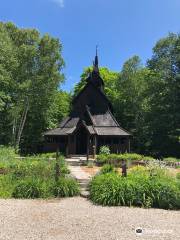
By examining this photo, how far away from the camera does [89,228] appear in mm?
8164

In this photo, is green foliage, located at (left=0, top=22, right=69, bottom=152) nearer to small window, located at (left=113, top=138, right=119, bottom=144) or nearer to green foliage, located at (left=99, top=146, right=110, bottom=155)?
small window, located at (left=113, top=138, right=119, bottom=144)

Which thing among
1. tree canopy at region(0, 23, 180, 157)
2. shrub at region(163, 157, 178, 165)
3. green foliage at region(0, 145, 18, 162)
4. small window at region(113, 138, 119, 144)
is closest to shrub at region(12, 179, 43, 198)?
green foliage at region(0, 145, 18, 162)

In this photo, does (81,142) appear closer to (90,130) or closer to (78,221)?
(90,130)

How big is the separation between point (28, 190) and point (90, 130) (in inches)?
748

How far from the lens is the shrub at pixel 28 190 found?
11.8 metres

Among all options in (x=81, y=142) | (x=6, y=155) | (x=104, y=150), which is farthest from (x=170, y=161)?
(x=6, y=155)

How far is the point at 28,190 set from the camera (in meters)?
11.9

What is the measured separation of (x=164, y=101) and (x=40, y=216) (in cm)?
3320

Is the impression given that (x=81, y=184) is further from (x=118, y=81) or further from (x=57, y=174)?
(x=118, y=81)

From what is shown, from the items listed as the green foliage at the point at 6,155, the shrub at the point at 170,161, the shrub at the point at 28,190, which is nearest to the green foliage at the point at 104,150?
the shrub at the point at 170,161

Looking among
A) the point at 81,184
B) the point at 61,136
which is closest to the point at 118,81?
the point at 61,136

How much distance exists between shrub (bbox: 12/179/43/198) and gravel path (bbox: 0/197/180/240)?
0.55 meters

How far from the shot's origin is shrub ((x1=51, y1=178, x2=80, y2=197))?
12.1 m

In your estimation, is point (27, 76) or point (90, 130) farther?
point (27, 76)
